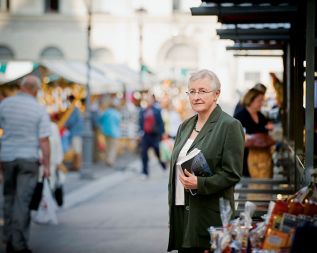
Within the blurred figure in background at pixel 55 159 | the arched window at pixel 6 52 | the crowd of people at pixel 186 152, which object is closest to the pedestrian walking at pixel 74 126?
the crowd of people at pixel 186 152

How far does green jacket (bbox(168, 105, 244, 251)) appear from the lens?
17.6 feet

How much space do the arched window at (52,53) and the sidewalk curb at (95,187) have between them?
3618cm

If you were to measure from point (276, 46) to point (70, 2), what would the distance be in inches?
1910

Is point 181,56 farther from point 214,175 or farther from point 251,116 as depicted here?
point 214,175

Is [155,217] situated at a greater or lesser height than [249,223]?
lesser

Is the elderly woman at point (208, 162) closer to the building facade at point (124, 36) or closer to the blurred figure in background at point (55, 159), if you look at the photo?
the blurred figure in background at point (55, 159)

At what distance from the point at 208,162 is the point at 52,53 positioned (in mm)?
55025

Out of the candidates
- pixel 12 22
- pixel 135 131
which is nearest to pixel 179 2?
pixel 12 22

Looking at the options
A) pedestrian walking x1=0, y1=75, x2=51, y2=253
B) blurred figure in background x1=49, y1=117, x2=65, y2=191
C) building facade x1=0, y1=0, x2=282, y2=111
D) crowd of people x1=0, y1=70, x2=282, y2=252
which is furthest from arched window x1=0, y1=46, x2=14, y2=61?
pedestrian walking x1=0, y1=75, x2=51, y2=253

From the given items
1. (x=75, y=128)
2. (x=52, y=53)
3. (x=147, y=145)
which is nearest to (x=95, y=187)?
(x=147, y=145)

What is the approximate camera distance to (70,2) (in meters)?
59.0

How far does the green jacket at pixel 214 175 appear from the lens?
538cm

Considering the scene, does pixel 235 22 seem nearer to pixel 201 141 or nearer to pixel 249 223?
pixel 201 141

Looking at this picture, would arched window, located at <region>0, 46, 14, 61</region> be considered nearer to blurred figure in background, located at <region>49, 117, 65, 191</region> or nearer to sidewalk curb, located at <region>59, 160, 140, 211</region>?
sidewalk curb, located at <region>59, 160, 140, 211</region>
